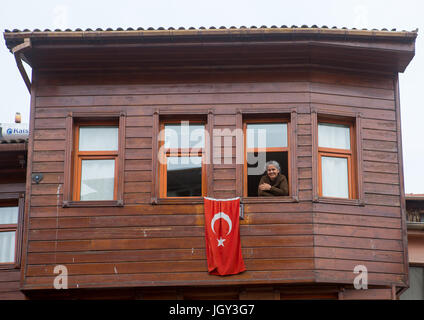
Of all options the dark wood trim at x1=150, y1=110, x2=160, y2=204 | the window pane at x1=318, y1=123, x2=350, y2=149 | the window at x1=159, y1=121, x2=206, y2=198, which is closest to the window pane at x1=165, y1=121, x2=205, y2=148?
the window at x1=159, y1=121, x2=206, y2=198

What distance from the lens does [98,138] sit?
1659 cm

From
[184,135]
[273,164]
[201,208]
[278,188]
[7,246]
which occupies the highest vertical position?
[184,135]

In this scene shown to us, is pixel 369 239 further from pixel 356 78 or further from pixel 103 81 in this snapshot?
pixel 103 81

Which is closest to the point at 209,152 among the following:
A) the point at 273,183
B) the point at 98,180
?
the point at 273,183

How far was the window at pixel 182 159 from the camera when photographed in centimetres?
1620

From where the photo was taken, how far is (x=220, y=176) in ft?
52.5

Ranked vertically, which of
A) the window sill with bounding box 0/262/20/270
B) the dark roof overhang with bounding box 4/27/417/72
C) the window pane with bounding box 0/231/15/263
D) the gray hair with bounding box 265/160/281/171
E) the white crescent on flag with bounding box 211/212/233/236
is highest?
the dark roof overhang with bounding box 4/27/417/72

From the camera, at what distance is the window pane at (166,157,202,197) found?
16188 millimetres

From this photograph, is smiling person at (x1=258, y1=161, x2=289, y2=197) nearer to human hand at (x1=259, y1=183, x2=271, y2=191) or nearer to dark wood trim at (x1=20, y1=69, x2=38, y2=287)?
human hand at (x1=259, y1=183, x2=271, y2=191)

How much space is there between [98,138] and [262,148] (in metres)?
3.46

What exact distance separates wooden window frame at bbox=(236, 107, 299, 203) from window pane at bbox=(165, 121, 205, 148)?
0.87 m

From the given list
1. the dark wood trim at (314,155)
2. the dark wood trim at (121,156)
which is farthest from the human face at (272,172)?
the dark wood trim at (121,156)

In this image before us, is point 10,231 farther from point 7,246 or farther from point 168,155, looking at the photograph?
point 168,155

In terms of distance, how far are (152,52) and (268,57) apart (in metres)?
2.43
